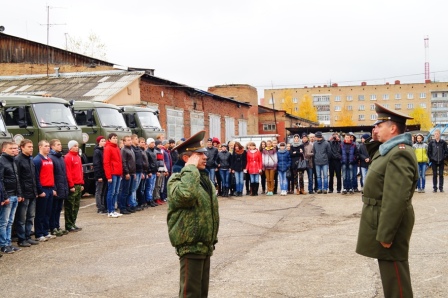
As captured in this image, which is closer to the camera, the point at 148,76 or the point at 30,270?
the point at 30,270

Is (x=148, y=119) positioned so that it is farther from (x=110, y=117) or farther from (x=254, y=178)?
(x=254, y=178)

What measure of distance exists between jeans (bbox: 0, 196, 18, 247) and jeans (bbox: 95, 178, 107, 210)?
4109mm

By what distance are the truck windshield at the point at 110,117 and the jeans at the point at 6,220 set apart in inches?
425

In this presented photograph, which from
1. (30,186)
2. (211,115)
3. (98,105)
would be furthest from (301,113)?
(30,186)

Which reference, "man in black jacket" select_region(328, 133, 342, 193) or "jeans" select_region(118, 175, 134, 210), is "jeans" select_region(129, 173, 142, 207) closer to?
"jeans" select_region(118, 175, 134, 210)

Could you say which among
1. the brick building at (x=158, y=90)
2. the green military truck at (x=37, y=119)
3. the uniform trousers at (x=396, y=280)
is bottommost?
the uniform trousers at (x=396, y=280)

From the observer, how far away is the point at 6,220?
9.83 m

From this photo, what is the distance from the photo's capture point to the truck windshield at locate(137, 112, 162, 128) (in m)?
23.4

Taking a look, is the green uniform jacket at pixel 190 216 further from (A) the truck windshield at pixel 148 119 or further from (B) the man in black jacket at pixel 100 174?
(A) the truck windshield at pixel 148 119

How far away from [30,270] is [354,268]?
4642 millimetres

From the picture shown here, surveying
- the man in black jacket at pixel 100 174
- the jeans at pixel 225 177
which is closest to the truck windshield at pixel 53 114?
the man in black jacket at pixel 100 174

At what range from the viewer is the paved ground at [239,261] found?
277 inches

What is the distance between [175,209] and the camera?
5.13 m

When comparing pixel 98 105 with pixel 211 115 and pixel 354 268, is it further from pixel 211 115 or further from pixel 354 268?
pixel 211 115
